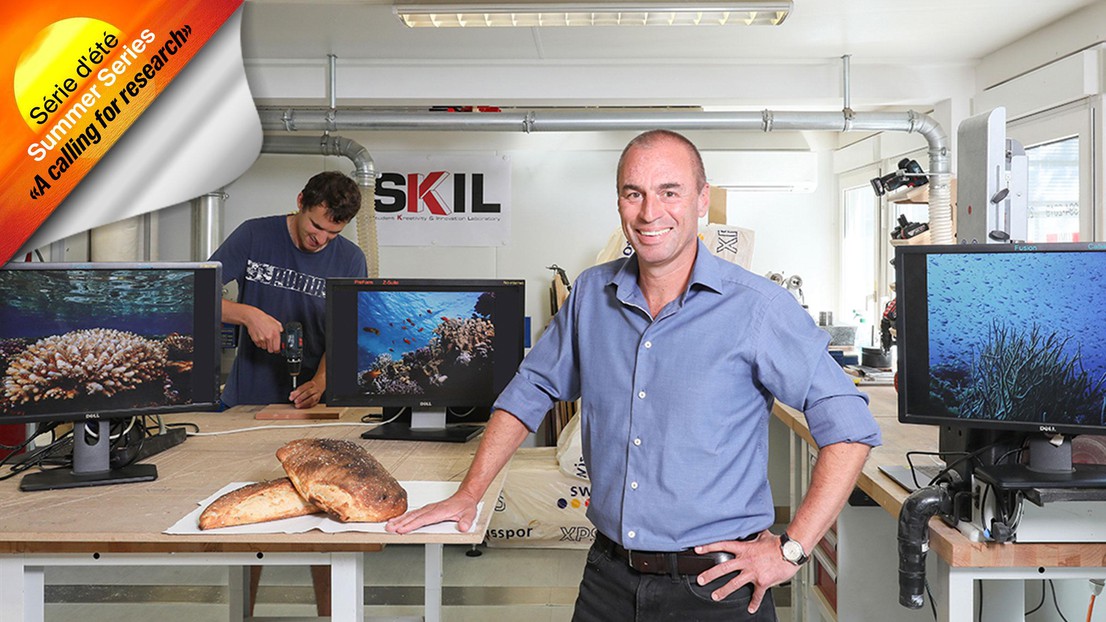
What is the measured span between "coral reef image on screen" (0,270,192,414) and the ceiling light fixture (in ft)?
7.06

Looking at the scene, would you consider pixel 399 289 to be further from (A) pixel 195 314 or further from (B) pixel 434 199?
(B) pixel 434 199

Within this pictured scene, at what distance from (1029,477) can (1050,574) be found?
0.21 m

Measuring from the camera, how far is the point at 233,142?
534 centimetres

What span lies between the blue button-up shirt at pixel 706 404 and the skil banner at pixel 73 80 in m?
2.27

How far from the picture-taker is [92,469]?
2.10 meters

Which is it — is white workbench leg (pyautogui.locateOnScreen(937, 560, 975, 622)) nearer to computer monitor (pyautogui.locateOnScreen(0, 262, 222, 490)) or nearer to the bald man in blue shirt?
the bald man in blue shirt

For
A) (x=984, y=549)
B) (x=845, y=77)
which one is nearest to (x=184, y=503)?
(x=984, y=549)

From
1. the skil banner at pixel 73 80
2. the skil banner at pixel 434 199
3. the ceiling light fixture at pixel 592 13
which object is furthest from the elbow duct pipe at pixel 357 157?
the skil banner at pixel 73 80

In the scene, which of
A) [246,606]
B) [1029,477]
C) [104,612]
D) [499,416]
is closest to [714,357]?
[499,416]

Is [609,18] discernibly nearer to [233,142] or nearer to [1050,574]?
[233,142]

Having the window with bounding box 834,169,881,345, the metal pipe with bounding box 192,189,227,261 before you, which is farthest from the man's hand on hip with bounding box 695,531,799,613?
the metal pipe with bounding box 192,189,227,261

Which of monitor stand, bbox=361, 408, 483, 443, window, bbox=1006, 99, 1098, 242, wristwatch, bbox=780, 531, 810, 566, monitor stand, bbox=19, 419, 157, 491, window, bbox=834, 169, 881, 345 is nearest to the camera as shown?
wristwatch, bbox=780, 531, 810, 566

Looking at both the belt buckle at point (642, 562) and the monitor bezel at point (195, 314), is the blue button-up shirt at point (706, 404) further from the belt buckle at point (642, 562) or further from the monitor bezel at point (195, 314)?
the monitor bezel at point (195, 314)

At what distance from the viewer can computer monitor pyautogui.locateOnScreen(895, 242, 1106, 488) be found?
1.70m
